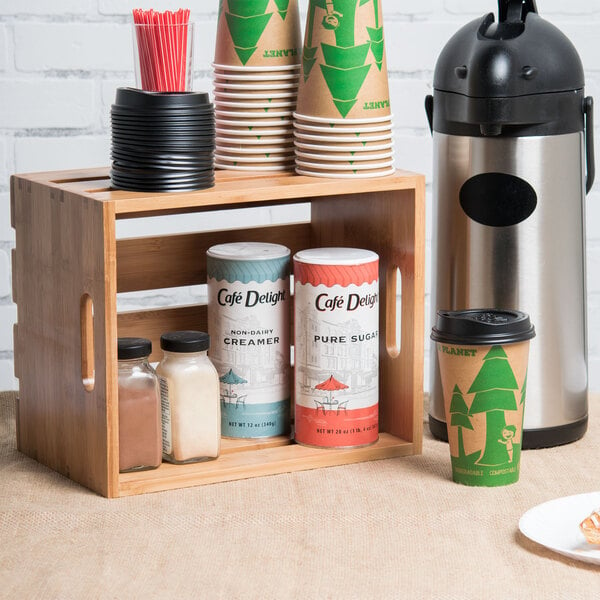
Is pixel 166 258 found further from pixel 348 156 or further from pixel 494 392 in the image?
pixel 494 392

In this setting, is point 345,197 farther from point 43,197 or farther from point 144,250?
point 43,197

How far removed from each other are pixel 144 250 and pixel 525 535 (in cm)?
56

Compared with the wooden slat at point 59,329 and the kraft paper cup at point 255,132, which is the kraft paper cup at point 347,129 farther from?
the wooden slat at point 59,329

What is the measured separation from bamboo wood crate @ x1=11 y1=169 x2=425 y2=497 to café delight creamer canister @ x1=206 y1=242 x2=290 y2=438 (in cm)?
4

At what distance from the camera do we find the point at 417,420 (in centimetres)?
130

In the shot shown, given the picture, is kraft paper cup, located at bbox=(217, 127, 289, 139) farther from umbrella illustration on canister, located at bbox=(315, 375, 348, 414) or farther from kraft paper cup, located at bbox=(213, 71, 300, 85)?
umbrella illustration on canister, located at bbox=(315, 375, 348, 414)

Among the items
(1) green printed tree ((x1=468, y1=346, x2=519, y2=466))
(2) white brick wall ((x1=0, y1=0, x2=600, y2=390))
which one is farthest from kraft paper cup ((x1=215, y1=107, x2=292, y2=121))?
(2) white brick wall ((x1=0, y1=0, x2=600, y2=390))

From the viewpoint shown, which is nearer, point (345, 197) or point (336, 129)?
point (336, 129)

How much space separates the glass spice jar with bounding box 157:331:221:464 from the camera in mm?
1179

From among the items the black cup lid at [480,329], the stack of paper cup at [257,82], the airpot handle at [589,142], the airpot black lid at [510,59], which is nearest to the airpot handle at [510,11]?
the airpot black lid at [510,59]

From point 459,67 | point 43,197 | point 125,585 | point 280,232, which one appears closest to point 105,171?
point 43,197

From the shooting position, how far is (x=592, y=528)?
101 cm

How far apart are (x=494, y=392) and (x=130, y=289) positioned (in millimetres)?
444

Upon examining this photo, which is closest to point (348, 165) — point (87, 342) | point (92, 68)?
point (87, 342)
